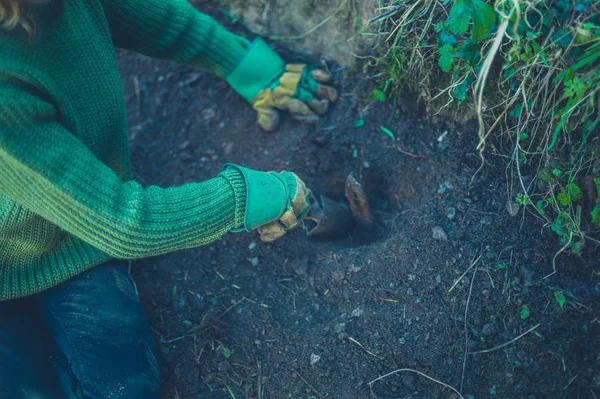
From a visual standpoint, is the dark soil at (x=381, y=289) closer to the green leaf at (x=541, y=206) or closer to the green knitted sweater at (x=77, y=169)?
the green leaf at (x=541, y=206)

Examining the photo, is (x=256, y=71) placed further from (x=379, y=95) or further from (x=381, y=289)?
(x=381, y=289)

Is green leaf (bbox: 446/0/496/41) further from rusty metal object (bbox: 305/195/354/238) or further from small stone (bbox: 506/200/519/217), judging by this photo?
rusty metal object (bbox: 305/195/354/238)

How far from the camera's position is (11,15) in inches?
45.7

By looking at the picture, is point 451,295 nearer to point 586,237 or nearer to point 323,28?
point 586,237

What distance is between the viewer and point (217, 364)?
5.67 feet

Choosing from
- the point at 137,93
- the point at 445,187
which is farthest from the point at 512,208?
the point at 137,93

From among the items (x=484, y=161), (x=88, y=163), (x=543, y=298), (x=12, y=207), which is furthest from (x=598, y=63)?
(x=12, y=207)

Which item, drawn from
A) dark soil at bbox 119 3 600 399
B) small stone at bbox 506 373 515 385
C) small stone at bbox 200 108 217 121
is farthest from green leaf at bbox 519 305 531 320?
small stone at bbox 200 108 217 121

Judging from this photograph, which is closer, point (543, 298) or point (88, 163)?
point (88, 163)

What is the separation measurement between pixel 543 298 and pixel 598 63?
2.09 feet

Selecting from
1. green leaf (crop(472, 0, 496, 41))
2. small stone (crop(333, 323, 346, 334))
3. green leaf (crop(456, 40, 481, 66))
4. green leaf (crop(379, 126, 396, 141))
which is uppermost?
green leaf (crop(472, 0, 496, 41))

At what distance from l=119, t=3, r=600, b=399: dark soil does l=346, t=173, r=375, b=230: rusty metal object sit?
5 centimetres

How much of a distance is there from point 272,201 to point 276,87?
662 millimetres

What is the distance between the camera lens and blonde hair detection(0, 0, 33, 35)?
1.15 metres
